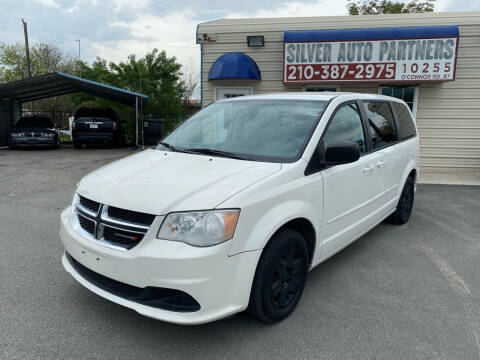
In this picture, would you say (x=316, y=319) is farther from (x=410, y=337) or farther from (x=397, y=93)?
(x=397, y=93)

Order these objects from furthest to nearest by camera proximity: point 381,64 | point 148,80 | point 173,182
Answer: point 148,80
point 381,64
point 173,182

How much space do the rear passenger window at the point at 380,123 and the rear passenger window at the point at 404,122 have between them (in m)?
0.24

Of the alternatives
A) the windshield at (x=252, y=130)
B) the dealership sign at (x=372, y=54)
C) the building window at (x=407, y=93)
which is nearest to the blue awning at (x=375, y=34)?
the dealership sign at (x=372, y=54)

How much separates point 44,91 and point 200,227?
1735 cm

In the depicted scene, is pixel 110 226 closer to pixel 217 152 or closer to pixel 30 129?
pixel 217 152

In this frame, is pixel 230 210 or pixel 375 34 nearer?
pixel 230 210

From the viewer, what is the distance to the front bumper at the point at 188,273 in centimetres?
225

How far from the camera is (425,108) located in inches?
399

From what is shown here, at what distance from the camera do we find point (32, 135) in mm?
14945

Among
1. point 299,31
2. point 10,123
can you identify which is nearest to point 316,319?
point 299,31

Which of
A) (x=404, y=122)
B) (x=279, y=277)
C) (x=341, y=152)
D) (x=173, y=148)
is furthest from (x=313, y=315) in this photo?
(x=404, y=122)

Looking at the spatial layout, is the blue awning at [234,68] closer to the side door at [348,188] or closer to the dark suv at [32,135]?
the side door at [348,188]

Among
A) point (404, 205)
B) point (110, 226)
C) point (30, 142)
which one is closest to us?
point (110, 226)

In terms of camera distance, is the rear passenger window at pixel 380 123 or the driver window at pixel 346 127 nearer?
the driver window at pixel 346 127
